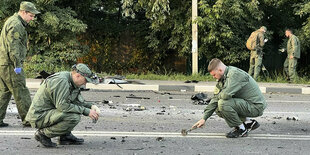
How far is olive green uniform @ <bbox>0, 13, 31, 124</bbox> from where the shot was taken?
22.2ft

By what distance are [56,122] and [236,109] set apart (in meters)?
2.38

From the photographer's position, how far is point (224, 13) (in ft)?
56.9

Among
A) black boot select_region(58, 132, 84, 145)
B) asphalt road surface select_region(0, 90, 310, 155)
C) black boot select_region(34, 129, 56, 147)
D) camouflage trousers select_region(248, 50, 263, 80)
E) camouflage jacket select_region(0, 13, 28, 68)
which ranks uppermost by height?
camouflage jacket select_region(0, 13, 28, 68)

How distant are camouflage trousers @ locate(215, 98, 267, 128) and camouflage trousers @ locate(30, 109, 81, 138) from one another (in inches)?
77.1

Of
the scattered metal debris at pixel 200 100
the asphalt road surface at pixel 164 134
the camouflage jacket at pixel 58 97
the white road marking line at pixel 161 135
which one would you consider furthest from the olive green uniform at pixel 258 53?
the camouflage jacket at pixel 58 97

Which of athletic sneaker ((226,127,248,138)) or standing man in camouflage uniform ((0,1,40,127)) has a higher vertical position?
standing man in camouflage uniform ((0,1,40,127))

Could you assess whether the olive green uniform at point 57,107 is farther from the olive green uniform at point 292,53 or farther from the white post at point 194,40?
the white post at point 194,40

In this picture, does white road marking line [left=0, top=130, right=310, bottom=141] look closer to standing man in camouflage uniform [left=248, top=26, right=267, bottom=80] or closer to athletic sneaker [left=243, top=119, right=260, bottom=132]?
athletic sneaker [left=243, top=119, right=260, bottom=132]

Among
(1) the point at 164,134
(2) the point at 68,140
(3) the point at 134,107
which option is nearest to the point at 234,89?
(1) the point at 164,134

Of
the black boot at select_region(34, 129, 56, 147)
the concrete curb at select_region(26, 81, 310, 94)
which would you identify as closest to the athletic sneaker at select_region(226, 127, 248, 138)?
the black boot at select_region(34, 129, 56, 147)

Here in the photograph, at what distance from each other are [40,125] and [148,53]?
15932mm

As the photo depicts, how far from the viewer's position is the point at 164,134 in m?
6.69

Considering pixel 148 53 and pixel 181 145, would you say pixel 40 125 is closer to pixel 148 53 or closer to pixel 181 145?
pixel 181 145

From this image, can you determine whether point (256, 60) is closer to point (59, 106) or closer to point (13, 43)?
point (13, 43)
